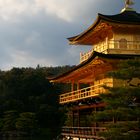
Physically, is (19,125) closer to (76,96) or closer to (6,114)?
(6,114)

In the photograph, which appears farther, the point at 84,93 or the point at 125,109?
the point at 84,93

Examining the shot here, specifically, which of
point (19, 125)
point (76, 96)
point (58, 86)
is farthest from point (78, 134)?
point (58, 86)

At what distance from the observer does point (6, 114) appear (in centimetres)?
5731

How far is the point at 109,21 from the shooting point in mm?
27125

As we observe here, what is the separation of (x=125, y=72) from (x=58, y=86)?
54.2m

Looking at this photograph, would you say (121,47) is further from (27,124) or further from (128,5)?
(27,124)

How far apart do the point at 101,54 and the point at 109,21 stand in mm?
3115

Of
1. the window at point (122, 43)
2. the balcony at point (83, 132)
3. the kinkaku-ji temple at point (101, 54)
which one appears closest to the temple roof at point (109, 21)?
the kinkaku-ji temple at point (101, 54)

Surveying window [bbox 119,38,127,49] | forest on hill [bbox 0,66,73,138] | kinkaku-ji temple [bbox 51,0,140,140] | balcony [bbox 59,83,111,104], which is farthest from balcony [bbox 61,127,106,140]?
forest on hill [bbox 0,66,73,138]

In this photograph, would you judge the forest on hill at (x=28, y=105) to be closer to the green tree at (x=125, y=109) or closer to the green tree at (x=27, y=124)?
the green tree at (x=27, y=124)

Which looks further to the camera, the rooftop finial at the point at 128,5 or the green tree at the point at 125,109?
the rooftop finial at the point at 128,5

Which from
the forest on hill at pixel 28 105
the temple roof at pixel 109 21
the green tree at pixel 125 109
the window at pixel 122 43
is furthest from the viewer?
the forest on hill at pixel 28 105

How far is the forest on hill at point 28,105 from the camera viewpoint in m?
54.0

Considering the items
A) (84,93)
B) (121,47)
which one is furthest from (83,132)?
(121,47)
